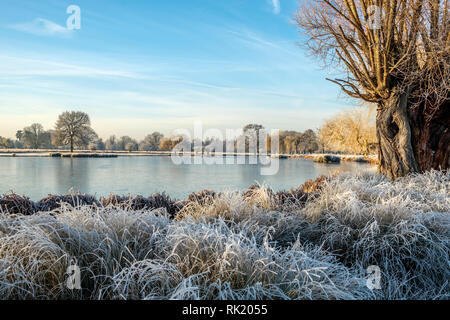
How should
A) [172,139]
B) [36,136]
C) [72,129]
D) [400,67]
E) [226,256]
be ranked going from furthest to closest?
[172,139], [36,136], [72,129], [400,67], [226,256]

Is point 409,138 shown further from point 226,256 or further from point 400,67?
point 226,256

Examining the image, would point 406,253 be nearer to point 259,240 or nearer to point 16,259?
point 259,240

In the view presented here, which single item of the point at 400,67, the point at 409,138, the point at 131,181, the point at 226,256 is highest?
the point at 400,67

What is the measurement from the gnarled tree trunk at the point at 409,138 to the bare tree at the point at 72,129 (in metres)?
26.4

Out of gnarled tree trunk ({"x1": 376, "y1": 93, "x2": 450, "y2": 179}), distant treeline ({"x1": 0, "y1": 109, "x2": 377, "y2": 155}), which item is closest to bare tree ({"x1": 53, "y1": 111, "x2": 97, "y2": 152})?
distant treeline ({"x1": 0, "y1": 109, "x2": 377, "y2": 155})

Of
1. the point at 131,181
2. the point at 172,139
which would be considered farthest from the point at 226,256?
the point at 172,139

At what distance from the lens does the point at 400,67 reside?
6461 millimetres

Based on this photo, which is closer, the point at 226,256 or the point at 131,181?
the point at 226,256

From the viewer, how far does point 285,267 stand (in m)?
2.08

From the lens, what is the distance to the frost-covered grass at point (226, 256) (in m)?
1.88

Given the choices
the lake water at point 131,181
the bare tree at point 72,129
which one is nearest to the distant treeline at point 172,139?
the bare tree at point 72,129

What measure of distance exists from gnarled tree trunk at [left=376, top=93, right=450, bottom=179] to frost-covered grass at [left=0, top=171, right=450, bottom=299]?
11.7 ft

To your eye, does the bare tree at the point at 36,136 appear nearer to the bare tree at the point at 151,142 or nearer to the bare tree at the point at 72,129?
the bare tree at the point at 72,129

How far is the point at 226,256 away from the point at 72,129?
29003 millimetres
